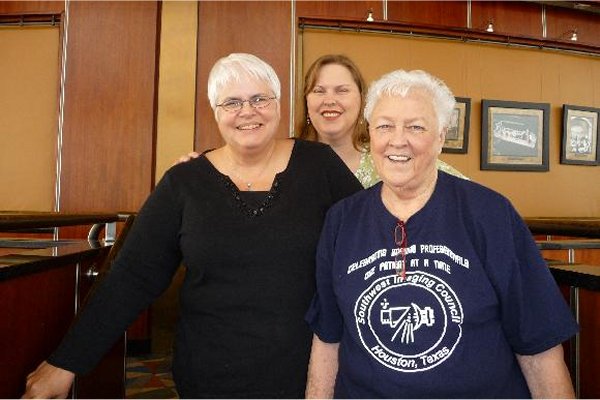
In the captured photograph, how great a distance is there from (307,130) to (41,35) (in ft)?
12.3

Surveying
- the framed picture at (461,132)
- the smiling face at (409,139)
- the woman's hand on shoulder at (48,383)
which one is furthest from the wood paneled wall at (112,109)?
the smiling face at (409,139)

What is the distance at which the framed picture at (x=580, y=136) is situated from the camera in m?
5.63

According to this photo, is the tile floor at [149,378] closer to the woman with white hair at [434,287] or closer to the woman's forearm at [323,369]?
the woman's forearm at [323,369]

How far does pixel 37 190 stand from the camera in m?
4.67

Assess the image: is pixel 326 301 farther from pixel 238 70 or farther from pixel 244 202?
pixel 238 70

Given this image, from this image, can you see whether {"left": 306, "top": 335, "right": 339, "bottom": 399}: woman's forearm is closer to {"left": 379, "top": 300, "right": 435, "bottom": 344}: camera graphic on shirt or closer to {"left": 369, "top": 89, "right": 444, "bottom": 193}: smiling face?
{"left": 379, "top": 300, "right": 435, "bottom": 344}: camera graphic on shirt

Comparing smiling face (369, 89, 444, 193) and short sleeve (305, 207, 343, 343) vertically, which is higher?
smiling face (369, 89, 444, 193)

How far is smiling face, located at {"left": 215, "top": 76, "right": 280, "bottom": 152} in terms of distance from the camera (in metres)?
1.38

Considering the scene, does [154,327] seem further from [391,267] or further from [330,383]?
[391,267]

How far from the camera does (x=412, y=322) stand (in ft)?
3.53

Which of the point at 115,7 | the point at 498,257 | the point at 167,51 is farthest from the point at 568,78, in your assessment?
the point at 498,257

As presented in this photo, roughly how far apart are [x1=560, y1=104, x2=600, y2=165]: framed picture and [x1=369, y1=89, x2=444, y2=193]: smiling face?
5253 mm

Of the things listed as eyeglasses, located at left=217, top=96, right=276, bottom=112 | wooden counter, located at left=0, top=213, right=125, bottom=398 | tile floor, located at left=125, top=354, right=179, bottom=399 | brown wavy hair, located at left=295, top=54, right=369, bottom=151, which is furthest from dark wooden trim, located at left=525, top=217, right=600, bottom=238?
tile floor, located at left=125, top=354, right=179, bottom=399

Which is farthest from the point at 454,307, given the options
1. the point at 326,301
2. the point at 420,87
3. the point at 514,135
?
the point at 514,135
